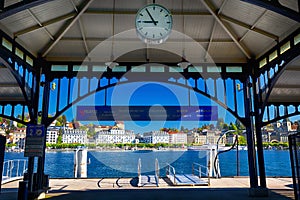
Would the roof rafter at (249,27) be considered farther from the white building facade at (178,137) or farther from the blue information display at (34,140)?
the white building facade at (178,137)

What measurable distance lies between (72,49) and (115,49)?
1.18 meters

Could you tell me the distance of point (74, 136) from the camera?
130 feet

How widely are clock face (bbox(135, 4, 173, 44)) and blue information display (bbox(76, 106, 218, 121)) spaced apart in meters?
2.99

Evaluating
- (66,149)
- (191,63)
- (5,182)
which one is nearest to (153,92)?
(191,63)

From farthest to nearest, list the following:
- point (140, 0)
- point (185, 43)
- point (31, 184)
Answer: point (185, 43) → point (31, 184) → point (140, 0)

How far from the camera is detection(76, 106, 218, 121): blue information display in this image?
693 centimetres

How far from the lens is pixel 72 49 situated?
266 inches

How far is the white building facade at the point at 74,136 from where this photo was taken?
37006mm

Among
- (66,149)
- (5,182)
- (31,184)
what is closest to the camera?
(31,184)

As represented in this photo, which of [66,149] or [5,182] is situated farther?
[66,149]

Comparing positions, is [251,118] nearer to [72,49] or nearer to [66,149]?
[72,49]

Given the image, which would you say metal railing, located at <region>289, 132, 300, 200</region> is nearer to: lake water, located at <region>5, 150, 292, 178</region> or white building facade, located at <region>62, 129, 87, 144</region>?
lake water, located at <region>5, 150, 292, 178</region>

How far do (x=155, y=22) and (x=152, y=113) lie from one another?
3.22 m

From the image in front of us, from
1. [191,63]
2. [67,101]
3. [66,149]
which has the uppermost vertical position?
[191,63]
